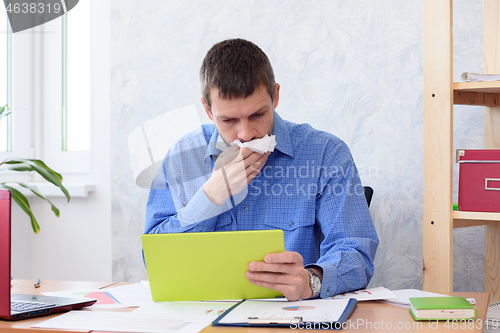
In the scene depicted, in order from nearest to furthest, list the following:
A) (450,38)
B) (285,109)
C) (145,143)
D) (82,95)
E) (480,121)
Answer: (450,38)
(480,121)
(285,109)
(145,143)
(82,95)

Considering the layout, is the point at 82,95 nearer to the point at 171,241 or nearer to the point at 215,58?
the point at 215,58

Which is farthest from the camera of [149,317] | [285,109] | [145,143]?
[145,143]

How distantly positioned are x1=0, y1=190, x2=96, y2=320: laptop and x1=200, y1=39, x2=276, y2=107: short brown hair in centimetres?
57

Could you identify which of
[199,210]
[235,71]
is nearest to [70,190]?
[199,210]

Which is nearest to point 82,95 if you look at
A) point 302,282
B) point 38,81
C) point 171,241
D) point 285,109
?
point 38,81

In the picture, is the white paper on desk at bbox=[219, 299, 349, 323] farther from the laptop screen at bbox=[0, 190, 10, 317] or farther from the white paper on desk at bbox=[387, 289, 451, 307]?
the laptop screen at bbox=[0, 190, 10, 317]

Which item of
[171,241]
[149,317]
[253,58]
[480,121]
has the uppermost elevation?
[253,58]

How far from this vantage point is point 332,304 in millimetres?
905

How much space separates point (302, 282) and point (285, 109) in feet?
3.39

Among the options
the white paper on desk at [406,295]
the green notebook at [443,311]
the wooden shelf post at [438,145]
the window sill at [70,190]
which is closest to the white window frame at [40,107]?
the window sill at [70,190]

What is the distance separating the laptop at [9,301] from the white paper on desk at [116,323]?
0.03 meters

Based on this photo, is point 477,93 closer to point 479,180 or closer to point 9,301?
point 479,180

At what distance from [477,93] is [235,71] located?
2.69ft

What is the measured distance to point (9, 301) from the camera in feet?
2.78
